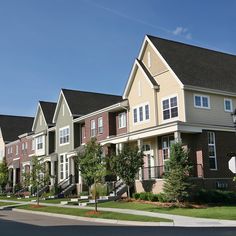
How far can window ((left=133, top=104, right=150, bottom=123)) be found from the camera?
106ft

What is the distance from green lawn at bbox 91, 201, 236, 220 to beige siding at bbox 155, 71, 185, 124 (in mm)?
7516

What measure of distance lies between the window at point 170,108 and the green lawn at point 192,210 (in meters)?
7.54

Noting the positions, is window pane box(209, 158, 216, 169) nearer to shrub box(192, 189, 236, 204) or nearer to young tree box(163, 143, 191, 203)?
shrub box(192, 189, 236, 204)

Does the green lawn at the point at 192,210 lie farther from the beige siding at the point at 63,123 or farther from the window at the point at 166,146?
the beige siding at the point at 63,123

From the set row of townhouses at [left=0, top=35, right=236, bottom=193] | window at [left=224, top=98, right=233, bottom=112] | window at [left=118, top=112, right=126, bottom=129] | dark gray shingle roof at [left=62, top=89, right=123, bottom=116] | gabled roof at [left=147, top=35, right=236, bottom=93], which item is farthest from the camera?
dark gray shingle roof at [left=62, top=89, right=123, bottom=116]

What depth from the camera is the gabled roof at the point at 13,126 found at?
66812 mm

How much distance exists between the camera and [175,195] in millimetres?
24047

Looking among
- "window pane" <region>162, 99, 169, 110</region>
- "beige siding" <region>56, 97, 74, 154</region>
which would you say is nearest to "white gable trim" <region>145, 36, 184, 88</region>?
"window pane" <region>162, 99, 169, 110</region>

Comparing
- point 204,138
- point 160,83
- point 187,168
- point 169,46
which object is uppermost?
point 169,46

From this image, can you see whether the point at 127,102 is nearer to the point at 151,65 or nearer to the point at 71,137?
the point at 151,65

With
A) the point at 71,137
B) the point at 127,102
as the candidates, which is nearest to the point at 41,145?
the point at 71,137

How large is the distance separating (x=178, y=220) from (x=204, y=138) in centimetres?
1078

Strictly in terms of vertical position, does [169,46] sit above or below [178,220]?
above

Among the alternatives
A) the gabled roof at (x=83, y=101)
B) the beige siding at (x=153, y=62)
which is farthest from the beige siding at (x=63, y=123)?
the beige siding at (x=153, y=62)
